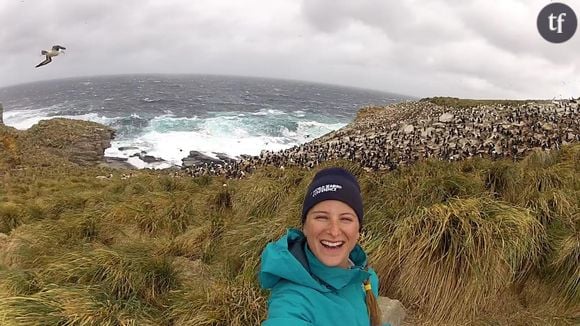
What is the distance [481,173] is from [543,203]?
4.08 feet

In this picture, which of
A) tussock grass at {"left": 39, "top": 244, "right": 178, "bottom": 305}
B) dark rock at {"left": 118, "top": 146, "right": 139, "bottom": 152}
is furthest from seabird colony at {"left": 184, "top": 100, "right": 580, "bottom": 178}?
dark rock at {"left": 118, "top": 146, "right": 139, "bottom": 152}

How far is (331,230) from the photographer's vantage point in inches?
80.2

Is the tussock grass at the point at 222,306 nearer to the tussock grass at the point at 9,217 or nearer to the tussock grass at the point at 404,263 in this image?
the tussock grass at the point at 404,263

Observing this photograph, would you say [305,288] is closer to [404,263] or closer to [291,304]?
[291,304]

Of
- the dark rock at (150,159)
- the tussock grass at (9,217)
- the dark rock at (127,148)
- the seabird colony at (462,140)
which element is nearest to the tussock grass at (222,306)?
the seabird colony at (462,140)

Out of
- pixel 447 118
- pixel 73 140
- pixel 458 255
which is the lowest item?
pixel 73 140

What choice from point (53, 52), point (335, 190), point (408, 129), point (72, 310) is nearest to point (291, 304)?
point (335, 190)

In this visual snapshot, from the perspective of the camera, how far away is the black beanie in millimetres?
2055

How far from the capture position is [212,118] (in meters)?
52.5

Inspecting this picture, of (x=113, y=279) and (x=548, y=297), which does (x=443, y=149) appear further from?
(x=113, y=279)

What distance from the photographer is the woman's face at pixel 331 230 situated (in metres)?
2.02

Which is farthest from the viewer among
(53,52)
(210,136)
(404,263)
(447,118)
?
(210,136)

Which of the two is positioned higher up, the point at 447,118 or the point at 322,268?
the point at 447,118

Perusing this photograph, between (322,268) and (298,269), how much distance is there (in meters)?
0.21
